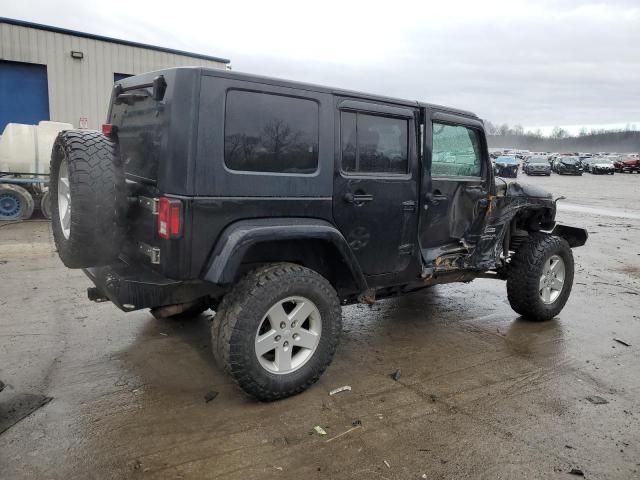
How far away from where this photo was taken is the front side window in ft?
14.2

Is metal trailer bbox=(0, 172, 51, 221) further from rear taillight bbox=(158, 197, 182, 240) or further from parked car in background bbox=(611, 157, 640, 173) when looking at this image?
parked car in background bbox=(611, 157, 640, 173)

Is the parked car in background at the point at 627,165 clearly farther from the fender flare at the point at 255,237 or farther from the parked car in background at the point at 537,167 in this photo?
the fender flare at the point at 255,237

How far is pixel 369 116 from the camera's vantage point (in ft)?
12.4

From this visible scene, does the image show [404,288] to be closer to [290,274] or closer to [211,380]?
[290,274]

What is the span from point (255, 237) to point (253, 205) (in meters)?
0.23

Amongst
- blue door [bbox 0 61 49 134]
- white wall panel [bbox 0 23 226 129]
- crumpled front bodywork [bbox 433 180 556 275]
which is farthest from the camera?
blue door [bbox 0 61 49 134]

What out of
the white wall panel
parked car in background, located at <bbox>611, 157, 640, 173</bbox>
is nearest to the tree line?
parked car in background, located at <bbox>611, 157, 640, 173</bbox>

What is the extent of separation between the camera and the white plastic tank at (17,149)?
1026 cm

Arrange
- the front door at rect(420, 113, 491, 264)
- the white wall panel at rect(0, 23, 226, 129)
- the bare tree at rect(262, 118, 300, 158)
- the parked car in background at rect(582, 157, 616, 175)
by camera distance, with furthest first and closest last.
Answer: the parked car in background at rect(582, 157, 616, 175)
the white wall panel at rect(0, 23, 226, 129)
the front door at rect(420, 113, 491, 264)
the bare tree at rect(262, 118, 300, 158)

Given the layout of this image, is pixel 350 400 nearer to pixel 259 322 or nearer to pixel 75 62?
pixel 259 322

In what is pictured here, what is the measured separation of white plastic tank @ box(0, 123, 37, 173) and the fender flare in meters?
9.16

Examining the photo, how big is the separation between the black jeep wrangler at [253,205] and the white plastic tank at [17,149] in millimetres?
7737

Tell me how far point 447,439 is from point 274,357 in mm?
1186

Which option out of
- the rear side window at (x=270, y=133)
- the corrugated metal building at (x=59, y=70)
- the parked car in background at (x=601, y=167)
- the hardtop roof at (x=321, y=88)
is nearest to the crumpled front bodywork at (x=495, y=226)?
the hardtop roof at (x=321, y=88)
